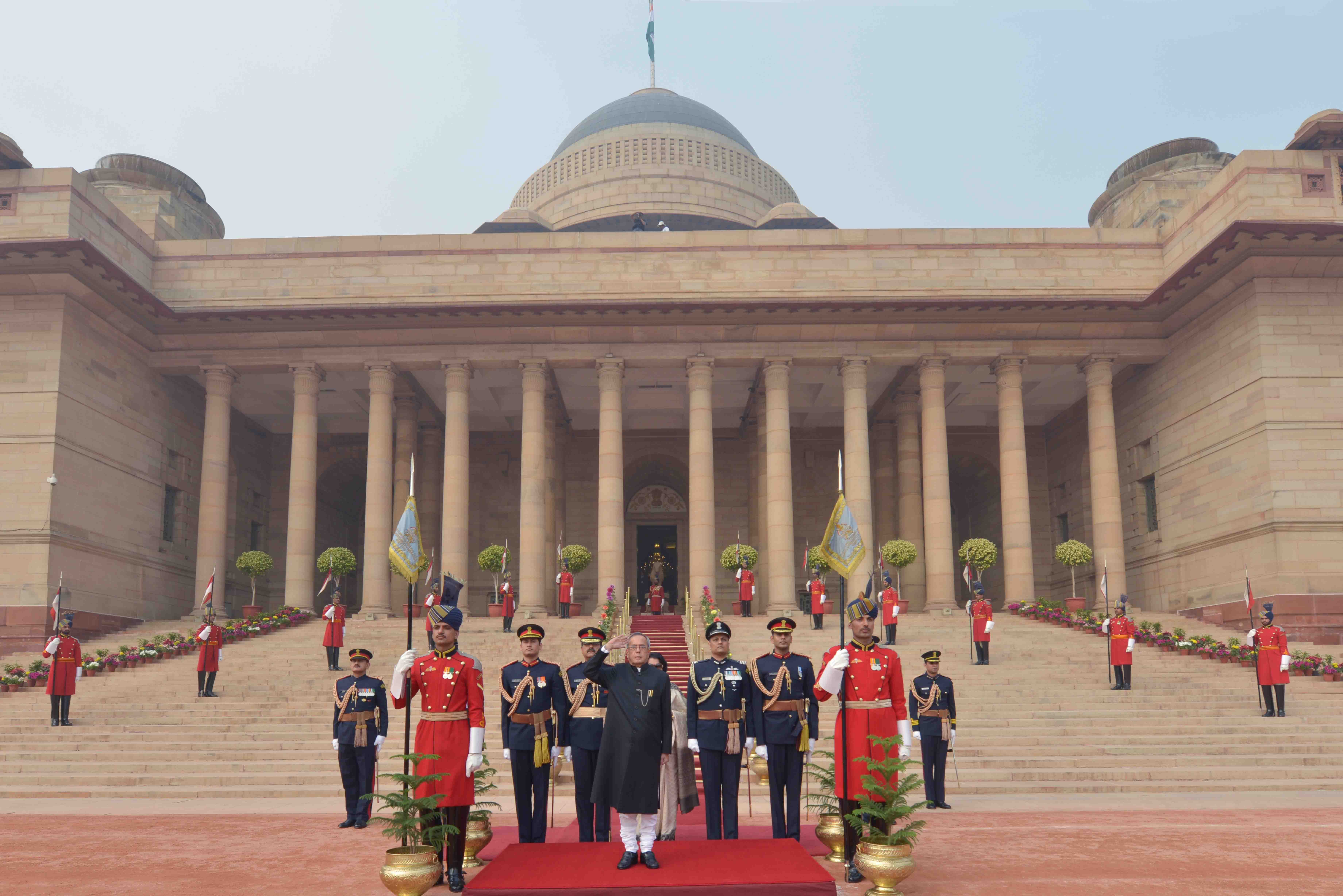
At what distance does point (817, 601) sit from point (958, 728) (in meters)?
9.52

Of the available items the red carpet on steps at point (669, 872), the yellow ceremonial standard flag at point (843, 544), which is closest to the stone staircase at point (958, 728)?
the yellow ceremonial standard flag at point (843, 544)

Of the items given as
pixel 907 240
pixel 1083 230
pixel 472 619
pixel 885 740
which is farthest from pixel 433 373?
pixel 885 740

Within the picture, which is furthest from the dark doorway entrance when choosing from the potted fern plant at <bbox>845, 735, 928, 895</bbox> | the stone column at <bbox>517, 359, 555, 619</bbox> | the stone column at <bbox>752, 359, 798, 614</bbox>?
the potted fern plant at <bbox>845, 735, 928, 895</bbox>

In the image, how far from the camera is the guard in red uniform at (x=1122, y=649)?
19734mm

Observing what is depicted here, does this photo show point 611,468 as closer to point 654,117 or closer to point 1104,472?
point 1104,472

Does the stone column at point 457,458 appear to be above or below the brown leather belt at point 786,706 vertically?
above

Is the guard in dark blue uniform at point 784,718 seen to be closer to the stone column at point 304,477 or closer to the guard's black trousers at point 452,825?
the guard's black trousers at point 452,825

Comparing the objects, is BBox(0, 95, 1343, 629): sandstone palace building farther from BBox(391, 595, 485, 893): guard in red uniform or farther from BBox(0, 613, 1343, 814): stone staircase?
BBox(391, 595, 485, 893): guard in red uniform

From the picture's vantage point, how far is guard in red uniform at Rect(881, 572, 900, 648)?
24.0 m

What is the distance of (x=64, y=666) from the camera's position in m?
18.2

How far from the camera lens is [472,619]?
102 feet

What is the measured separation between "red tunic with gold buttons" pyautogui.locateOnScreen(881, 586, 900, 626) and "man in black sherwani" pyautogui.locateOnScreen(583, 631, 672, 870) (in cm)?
1615

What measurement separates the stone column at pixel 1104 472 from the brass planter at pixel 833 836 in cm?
2335

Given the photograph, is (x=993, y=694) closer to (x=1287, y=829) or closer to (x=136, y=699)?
(x=1287, y=829)
